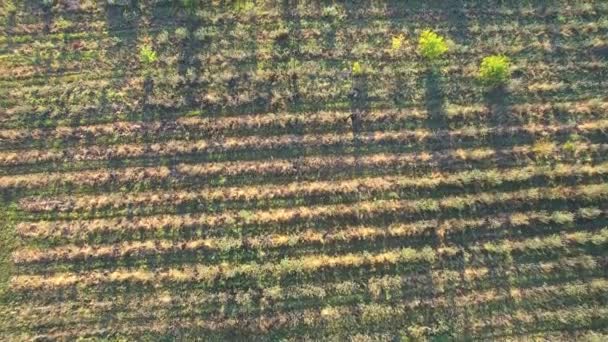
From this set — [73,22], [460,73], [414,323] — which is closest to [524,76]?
[460,73]

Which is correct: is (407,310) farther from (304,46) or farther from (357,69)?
(304,46)

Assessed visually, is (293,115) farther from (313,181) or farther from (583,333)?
(583,333)

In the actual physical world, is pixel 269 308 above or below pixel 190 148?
below

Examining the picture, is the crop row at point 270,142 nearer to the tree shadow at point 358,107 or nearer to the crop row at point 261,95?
the tree shadow at point 358,107

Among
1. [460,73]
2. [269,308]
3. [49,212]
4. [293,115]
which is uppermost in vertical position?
[460,73]

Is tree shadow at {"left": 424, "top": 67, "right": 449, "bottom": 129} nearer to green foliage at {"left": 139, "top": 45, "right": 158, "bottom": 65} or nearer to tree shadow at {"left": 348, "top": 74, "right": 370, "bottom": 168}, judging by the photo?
tree shadow at {"left": 348, "top": 74, "right": 370, "bottom": 168}

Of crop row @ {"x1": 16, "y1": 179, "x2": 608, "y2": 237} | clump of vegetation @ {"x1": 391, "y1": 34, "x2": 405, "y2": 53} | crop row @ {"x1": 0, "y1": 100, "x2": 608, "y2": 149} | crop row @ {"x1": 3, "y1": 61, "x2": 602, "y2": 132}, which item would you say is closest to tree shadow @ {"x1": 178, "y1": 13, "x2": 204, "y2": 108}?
crop row @ {"x1": 3, "y1": 61, "x2": 602, "y2": 132}

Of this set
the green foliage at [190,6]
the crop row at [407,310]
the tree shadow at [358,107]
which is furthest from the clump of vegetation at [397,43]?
the crop row at [407,310]
